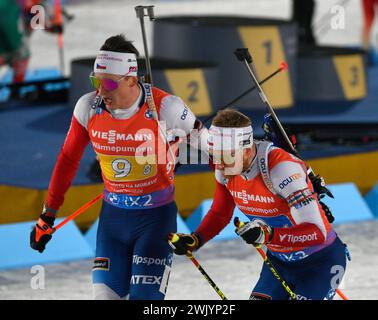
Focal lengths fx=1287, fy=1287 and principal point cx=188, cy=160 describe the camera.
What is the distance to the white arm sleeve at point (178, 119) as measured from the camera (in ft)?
22.0

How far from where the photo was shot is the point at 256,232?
6.07m

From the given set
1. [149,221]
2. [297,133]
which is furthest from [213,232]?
[297,133]

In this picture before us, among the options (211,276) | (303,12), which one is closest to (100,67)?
(211,276)

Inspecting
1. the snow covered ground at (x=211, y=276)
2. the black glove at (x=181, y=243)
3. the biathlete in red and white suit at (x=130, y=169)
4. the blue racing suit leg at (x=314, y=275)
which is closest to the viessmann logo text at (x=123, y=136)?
the biathlete in red and white suit at (x=130, y=169)

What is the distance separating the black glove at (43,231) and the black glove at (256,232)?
4.13 feet

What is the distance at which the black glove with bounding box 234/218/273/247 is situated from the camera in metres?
6.06

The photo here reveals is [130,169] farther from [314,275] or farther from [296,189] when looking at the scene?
[314,275]

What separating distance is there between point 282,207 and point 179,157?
1.12m

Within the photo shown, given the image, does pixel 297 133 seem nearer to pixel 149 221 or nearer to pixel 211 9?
pixel 149 221

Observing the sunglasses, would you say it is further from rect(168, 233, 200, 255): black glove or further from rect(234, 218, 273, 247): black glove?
rect(234, 218, 273, 247): black glove

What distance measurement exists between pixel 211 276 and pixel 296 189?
3.30 metres

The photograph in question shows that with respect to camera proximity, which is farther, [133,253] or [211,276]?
[211,276]

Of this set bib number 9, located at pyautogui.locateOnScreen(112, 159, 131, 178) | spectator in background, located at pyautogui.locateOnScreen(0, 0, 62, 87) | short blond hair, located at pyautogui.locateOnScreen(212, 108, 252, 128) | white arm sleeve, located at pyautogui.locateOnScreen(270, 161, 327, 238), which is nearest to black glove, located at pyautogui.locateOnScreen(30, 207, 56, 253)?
bib number 9, located at pyautogui.locateOnScreen(112, 159, 131, 178)

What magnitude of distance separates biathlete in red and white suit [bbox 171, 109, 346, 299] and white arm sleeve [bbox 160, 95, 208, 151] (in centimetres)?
35
